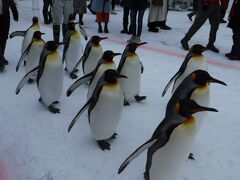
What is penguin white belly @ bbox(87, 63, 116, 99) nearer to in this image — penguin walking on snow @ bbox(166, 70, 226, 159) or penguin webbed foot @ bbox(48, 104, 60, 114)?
penguin webbed foot @ bbox(48, 104, 60, 114)

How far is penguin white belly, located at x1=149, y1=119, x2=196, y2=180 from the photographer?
196 cm

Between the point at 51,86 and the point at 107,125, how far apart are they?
0.89 meters

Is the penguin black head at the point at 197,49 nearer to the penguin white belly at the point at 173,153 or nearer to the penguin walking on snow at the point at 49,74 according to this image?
the penguin walking on snow at the point at 49,74

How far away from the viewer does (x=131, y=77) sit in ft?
10.8

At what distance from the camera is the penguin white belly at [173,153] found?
1.96 meters

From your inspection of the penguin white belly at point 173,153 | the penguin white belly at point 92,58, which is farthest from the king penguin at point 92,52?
the penguin white belly at point 173,153

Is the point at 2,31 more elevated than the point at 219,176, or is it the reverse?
the point at 2,31

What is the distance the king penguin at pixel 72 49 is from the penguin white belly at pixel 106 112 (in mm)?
1695

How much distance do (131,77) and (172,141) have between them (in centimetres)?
142

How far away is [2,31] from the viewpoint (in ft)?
14.1

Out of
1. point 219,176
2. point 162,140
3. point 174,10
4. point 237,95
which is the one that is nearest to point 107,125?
point 162,140

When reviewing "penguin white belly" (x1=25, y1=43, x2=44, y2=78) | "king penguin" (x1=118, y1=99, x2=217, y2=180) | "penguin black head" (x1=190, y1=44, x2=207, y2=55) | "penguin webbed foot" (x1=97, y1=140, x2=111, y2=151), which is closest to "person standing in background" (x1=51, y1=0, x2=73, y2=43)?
"penguin white belly" (x1=25, y1=43, x2=44, y2=78)

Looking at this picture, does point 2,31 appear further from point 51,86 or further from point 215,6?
point 215,6

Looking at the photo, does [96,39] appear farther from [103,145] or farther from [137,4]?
[137,4]
